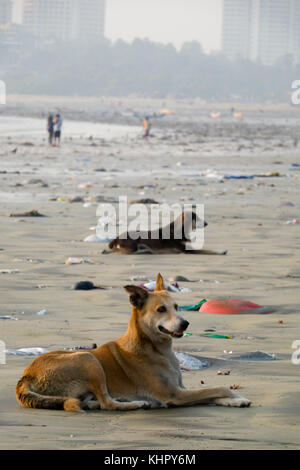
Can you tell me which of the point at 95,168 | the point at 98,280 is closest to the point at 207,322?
the point at 98,280

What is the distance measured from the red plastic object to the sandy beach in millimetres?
147

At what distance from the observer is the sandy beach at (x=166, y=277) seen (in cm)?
509

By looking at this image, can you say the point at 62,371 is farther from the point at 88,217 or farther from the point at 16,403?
the point at 88,217

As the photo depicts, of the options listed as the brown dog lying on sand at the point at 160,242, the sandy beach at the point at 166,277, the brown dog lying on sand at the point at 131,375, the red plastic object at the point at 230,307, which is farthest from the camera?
the brown dog lying on sand at the point at 160,242

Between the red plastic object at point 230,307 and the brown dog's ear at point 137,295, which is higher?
the brown dog's ear at point 137,295

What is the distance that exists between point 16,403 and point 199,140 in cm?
4341

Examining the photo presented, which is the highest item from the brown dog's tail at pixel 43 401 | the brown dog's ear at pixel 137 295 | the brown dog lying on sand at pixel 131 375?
the brown dog's ear at pixel 137 295

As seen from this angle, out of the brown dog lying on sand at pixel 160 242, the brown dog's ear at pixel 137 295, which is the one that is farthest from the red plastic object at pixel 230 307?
the brown dog lying on sand at pixel 160 242

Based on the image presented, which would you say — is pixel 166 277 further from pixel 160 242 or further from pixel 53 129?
pixel 53 129

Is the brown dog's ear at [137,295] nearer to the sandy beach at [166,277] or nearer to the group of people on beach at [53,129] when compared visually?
the sandy beach at [166,277]

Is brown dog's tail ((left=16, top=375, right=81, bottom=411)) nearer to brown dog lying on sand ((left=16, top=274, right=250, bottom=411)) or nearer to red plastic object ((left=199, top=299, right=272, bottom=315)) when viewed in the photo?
brown dog lying on sand ((left=16, top=274, right=250, bottom=411))

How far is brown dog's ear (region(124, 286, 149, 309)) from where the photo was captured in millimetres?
5613

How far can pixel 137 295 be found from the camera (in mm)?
5645

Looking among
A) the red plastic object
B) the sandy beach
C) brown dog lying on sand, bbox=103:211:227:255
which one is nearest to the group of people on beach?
the sandy beach
